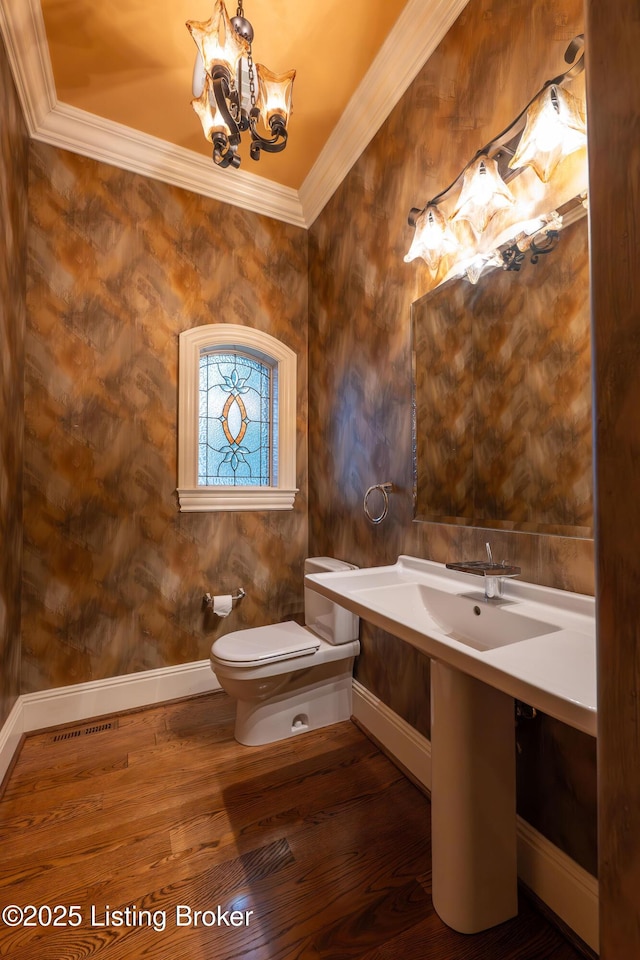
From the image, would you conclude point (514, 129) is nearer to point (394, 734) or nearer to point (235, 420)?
point (235, 420)

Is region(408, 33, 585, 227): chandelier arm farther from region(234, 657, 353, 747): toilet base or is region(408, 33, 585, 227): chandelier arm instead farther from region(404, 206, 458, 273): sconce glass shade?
region(234, 657, 353, 747): toilet base

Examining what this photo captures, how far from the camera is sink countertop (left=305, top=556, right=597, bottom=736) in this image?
686 millimetres

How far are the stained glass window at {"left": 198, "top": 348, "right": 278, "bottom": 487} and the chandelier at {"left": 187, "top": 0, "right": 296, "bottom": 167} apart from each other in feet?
3.90

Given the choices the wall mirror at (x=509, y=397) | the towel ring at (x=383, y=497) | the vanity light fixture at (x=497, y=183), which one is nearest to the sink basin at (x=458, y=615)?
the wall mirror at (x=509, y=397)

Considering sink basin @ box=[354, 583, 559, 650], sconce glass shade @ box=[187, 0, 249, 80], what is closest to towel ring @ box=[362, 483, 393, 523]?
sink basin @ box=[354, 583, 559, 650]

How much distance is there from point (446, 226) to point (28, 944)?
2550 mm

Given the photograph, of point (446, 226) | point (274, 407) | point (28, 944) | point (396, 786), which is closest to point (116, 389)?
point (274, 407)

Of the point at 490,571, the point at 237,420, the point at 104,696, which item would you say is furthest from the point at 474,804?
the point at 237,420

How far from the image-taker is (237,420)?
Answer: 8.89 ft

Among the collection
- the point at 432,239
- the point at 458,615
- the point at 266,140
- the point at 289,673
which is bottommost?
the point at 289,673

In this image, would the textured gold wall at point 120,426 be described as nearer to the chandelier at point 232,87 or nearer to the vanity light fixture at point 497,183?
A: the chandelier at point 232,87

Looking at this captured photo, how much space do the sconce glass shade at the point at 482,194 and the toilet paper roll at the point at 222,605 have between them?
83.6 inches

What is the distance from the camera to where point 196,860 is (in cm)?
137

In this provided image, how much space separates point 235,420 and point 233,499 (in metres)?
0.52
